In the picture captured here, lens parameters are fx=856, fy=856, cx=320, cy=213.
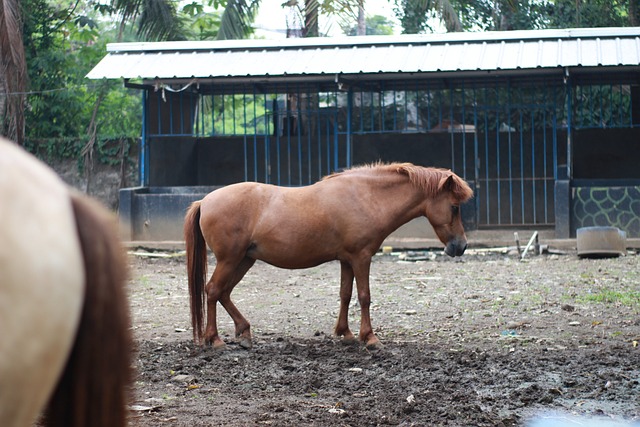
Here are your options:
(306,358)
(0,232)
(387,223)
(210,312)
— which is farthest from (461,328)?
(0,232)

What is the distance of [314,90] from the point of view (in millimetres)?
15766

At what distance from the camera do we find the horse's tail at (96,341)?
1887 millimetres

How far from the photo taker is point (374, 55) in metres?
15.1

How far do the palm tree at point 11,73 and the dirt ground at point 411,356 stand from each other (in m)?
5.83

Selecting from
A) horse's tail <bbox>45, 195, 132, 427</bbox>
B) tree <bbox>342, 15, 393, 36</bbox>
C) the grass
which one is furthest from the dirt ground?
tree <bbox>342, 15, 393, 36</bbox>

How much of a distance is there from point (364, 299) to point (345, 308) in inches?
7.0

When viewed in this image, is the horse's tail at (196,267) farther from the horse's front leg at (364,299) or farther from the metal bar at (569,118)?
the metal bar at (569,118)

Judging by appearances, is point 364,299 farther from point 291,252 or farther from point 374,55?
point 374,55

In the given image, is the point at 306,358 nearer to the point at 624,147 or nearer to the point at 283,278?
the point at 283,278

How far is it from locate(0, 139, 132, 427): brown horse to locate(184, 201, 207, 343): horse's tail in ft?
16.6

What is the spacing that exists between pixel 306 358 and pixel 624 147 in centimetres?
1148

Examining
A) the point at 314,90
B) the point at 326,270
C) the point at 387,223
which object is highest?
the point at 314,90

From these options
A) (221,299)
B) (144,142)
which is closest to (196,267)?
(221,299)

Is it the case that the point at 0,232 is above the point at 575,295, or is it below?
above
